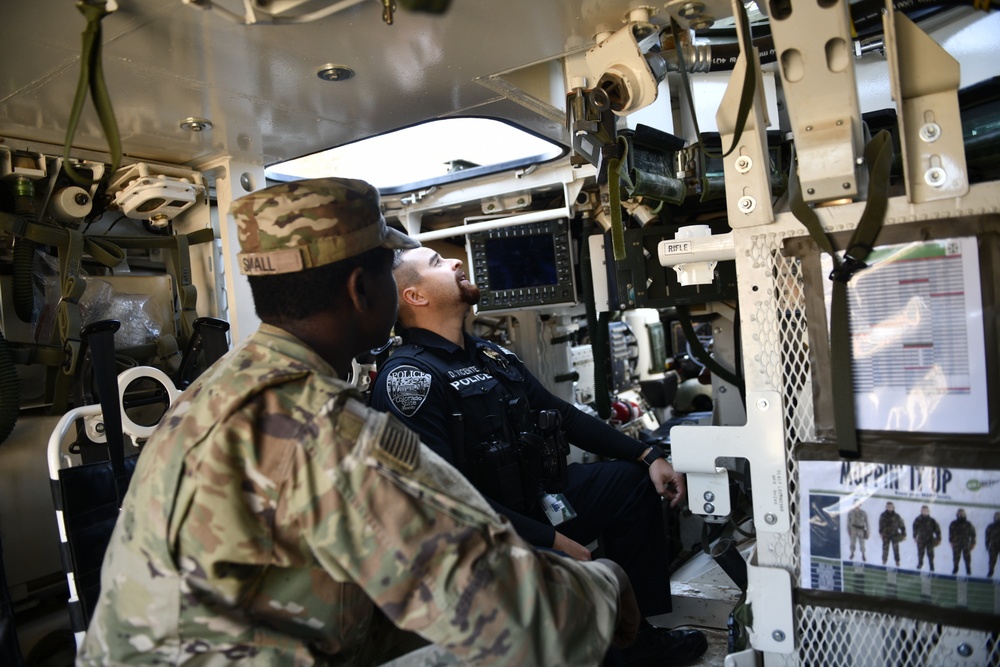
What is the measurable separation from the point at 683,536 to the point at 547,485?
1445 millimetres

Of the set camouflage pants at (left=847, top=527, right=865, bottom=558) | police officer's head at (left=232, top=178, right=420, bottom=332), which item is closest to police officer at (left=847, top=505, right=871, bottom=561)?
camouflage pants at (left=847, top=527, right=865, bottom=558)

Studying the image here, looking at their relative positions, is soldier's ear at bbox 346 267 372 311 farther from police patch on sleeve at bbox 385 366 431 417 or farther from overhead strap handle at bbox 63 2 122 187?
police patch on sleeve at bbox 385 366 431 417

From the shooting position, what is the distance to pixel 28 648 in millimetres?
2662

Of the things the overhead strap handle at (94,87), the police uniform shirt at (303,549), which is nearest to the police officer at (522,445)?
the police uniform shirt at (303,549)

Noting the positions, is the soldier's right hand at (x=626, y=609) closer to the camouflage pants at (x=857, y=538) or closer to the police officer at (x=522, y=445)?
the camouflage pants at (x=857, y=538)

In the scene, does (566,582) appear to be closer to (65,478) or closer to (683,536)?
(65,478)

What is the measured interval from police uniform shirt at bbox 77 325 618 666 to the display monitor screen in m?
2.81

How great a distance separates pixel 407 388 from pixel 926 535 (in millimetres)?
1786

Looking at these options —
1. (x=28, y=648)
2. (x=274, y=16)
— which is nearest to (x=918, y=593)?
(x=274, y=16)

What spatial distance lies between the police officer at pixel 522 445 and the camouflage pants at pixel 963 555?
130 centimetres

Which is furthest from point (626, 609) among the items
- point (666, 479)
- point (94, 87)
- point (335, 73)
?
point (335, 73)

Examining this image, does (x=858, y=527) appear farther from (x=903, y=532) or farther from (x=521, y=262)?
(x=521, y=262)

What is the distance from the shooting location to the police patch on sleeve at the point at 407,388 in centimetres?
271

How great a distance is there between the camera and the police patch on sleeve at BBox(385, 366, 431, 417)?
2707 millimetres
